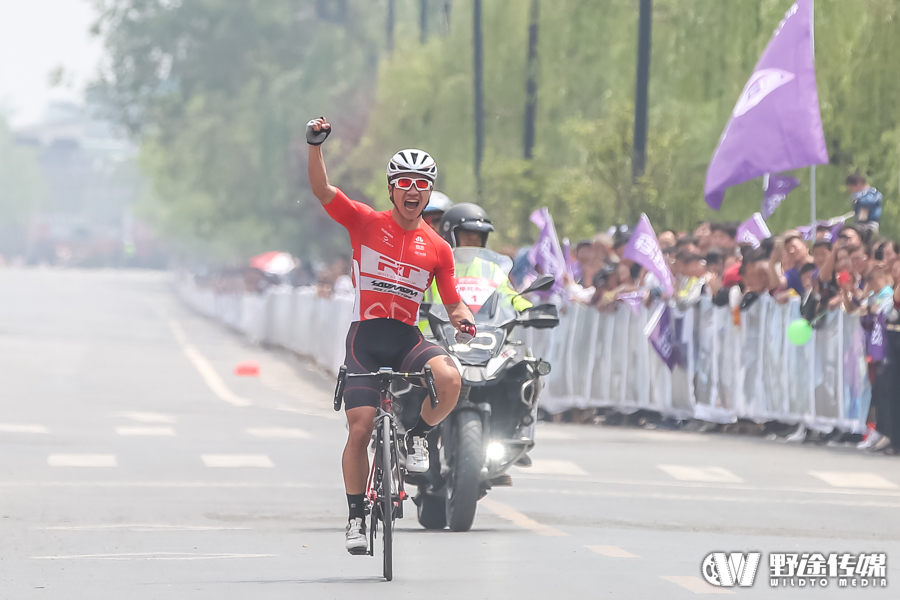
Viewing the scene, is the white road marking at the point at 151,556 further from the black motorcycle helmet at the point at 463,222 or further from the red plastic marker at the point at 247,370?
the red plastic marker at the point at 247,370

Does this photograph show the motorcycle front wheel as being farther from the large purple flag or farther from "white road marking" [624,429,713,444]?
the large purple flag

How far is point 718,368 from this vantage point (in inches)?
785

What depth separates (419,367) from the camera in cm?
995

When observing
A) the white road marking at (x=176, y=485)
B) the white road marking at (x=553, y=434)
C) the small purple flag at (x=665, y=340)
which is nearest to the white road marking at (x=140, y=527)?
the white road marking at (x=176, y=485)

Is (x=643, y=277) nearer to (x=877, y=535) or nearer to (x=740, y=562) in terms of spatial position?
(x=877, y=535)

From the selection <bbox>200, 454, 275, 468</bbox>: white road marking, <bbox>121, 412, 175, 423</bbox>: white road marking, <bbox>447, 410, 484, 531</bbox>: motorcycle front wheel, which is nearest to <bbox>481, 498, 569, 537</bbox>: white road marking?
<bbox>447, 410, 484, 531</bbox>: motorcycle front wheel

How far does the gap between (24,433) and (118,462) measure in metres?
3.39

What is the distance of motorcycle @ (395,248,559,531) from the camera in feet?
37.6

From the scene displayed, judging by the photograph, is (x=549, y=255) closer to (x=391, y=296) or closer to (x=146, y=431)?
(x=146, y=431)

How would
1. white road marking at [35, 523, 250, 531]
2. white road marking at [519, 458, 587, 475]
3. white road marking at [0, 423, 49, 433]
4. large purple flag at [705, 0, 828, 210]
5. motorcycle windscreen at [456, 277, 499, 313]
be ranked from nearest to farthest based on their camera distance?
white road marking at [35, 523, 250, 531] < motorcycle windscreen at [456, 277, 499, 313] < white road marking at [519, 458, 587, 475] < white road marking at [0, 423, 49, 433] < large purple flag at [705, 0, 828, 210]

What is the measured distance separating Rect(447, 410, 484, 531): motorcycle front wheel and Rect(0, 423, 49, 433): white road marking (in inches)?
352

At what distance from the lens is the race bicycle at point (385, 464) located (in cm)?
943

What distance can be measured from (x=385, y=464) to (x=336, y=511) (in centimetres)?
332

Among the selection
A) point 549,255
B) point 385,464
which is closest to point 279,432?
point 549,255
